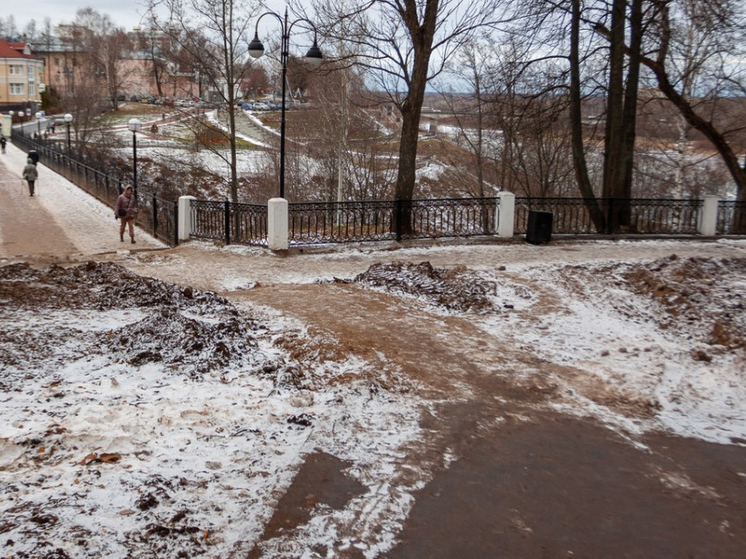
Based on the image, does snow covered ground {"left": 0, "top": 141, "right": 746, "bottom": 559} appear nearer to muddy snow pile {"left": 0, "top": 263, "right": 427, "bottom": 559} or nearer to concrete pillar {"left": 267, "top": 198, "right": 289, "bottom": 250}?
muddy snow pile {"left": 0, "top": 263, "right": 427, "bottom": 559}

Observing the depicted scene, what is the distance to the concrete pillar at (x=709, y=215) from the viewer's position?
59.5ft

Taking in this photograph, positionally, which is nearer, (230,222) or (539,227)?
(230,222)

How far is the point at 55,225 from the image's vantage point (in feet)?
62.3

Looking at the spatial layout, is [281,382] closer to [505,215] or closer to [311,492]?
[311,492]

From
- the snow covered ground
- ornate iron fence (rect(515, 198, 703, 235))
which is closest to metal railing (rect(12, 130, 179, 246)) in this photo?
the snow covered ground

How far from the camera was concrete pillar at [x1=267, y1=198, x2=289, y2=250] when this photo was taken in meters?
15.0

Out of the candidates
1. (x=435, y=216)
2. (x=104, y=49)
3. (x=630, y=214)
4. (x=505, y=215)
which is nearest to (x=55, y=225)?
(x=435, y=216)

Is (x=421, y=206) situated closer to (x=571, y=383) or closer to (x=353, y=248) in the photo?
(x=353, y=248)

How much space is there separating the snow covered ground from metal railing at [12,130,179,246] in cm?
375

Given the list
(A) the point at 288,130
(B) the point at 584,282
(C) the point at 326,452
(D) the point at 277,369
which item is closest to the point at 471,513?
(C) the point at 326,452

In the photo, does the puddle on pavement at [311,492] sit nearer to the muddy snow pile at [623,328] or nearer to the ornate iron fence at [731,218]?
the muddy snow pile at [623,328]

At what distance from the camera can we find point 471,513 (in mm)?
4969

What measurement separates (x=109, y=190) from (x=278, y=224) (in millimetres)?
11675

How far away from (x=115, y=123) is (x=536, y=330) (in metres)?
70.9
